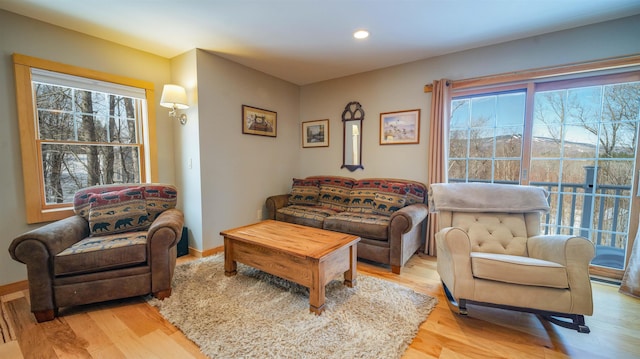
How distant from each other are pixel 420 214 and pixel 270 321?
188cm

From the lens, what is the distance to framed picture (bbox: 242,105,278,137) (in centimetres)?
342

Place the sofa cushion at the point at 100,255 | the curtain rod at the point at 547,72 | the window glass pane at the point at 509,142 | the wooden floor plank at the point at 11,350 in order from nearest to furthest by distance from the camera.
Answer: the wooden floor plank at the point at 11,350 → the sofa cushion at the point at 100,255 → the curtain rod at the point at 547,72 → the window glass pane at the point at 509,142

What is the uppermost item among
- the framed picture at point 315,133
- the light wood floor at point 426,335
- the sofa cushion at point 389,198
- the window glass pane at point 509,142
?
the framed picture at point 315,133

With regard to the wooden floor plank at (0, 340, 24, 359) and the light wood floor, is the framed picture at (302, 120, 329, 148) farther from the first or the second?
the wooden floor plank at (0, 340, 24, 359)

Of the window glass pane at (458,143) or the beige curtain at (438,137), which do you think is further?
the window glass pane at (458,143)

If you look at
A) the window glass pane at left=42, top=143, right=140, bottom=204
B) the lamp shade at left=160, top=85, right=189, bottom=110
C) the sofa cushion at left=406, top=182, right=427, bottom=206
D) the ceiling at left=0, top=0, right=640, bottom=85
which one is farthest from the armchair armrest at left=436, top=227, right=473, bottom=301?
the window glass pane at left=42, top=143, right=140, bottom=204

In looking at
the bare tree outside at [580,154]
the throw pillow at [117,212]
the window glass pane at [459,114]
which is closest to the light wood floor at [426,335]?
the throw pillow at [117,212]

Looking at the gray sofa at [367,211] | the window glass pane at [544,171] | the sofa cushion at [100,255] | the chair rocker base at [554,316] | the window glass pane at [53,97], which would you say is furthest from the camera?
the window glass pane at [544,171]

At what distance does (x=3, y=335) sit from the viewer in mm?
1637

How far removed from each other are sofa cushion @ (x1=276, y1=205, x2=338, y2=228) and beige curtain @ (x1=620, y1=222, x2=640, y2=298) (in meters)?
2.74

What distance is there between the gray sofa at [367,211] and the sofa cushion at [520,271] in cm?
81

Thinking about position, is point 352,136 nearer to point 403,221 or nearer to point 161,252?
point 403,221

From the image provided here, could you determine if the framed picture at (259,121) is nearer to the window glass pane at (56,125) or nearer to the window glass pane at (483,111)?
the window glass pane at (56,125)

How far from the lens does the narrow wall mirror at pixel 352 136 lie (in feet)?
12.3
